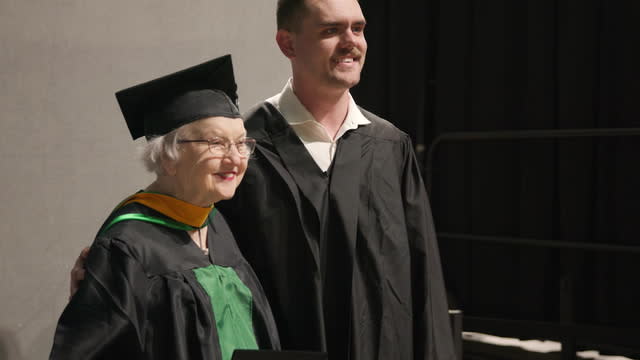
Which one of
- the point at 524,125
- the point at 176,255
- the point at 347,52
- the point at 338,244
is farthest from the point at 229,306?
the point at 524,125

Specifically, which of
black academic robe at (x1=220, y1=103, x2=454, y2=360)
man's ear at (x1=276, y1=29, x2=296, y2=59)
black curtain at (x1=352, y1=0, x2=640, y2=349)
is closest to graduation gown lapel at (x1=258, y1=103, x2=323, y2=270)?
black academic robe at (x1=220, y1=103, x2=454, y2=360)

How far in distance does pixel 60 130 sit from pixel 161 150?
610 millimetres

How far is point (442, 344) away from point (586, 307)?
8.50 feet

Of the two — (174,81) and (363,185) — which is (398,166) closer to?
(363,185)

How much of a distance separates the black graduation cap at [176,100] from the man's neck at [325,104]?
14.6 inches

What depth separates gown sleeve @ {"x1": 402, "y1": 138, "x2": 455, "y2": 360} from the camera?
216 cm

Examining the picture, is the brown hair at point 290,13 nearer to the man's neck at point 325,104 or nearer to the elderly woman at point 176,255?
the man's neck at point 325,104

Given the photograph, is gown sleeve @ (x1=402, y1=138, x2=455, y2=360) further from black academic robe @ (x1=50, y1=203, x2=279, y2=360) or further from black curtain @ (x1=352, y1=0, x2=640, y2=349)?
black curtain @ (x1=352, y1=0, x2=640, y2=349)

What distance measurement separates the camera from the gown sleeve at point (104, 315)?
59.8 inches

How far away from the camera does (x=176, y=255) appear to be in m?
1.67

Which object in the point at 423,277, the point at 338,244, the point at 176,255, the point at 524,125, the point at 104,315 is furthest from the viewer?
the point at 524,125

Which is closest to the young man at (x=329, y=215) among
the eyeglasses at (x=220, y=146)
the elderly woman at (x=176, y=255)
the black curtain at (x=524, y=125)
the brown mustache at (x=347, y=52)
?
the brown mustache at (x=347, y=52)

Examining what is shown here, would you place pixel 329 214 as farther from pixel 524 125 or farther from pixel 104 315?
pixel 524 125

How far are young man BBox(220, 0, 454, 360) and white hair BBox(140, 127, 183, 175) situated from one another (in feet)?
1.25
